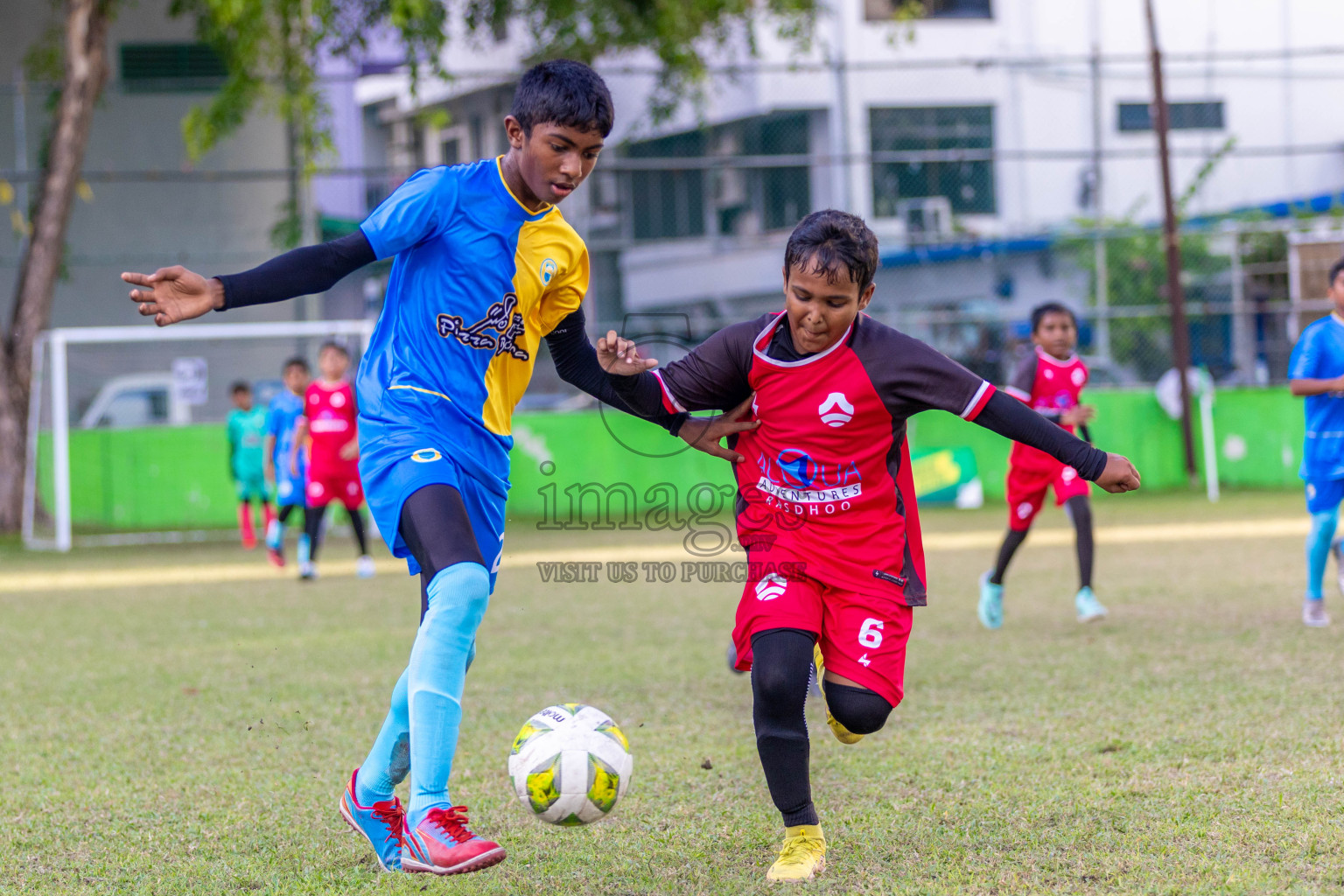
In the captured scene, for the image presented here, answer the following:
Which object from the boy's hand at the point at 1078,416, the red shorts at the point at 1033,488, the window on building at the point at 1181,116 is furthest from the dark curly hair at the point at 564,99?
the window on building at the point at 1181,116

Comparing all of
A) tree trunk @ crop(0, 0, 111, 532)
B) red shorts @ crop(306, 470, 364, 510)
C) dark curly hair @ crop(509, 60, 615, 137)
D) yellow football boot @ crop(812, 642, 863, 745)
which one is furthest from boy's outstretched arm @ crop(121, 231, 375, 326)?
tree trunk @ crop(0, 0, 111, 532)

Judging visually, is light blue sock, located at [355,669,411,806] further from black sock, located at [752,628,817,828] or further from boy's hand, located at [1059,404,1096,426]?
boy's hand, located at [1059,404,1096,426]

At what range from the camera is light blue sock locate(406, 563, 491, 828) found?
2.85 m

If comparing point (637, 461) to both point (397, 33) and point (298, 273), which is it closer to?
point (397, 33)

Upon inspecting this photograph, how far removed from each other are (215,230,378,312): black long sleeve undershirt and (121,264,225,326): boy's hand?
0.11 ft

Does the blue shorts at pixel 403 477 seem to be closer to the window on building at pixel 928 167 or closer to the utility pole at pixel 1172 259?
the utility pole at pixel 1172 259

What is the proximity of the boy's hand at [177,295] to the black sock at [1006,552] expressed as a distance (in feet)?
16.9

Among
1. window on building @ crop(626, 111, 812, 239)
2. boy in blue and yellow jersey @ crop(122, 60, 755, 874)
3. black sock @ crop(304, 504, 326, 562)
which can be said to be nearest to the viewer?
boy in blue and yellow jersey @ crop(122, 60, 755, 874)

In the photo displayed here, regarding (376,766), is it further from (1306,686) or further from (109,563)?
(109,563)

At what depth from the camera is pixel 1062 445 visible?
3.22m

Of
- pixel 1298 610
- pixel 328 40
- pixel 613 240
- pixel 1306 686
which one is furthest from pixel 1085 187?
pixel 1306 686

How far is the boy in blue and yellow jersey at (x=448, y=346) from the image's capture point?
2.96 m

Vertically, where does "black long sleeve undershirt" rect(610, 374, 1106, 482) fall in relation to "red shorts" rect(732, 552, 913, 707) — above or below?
above

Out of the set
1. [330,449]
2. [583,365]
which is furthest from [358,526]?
[583,365]
